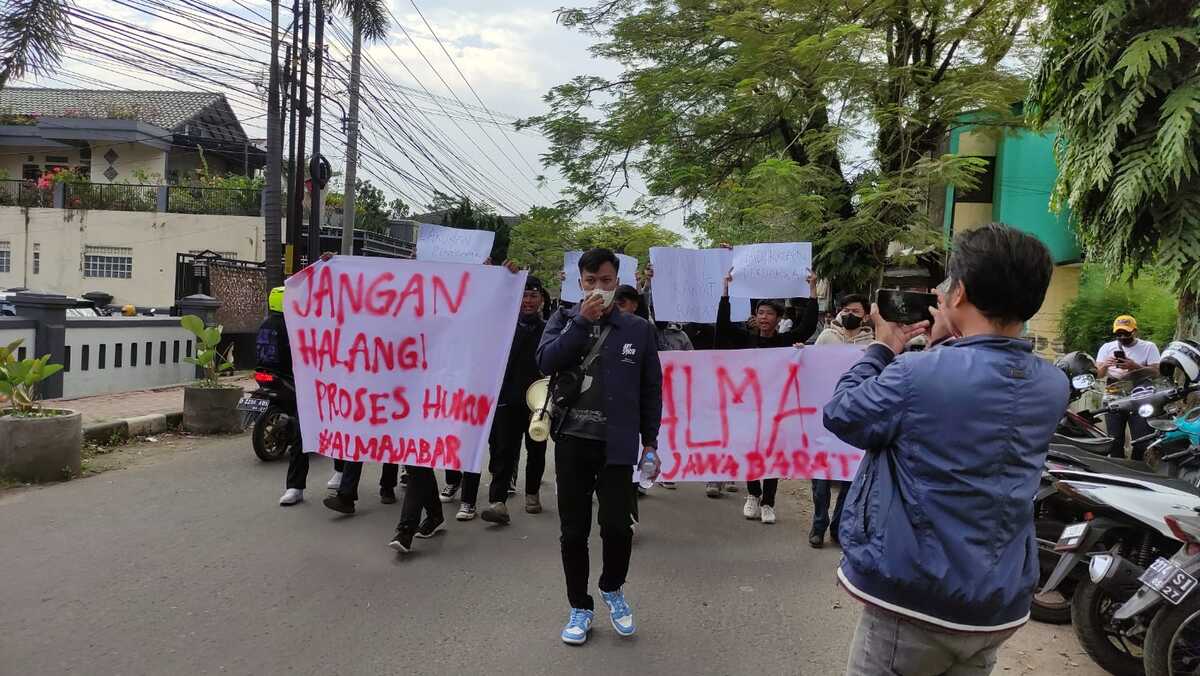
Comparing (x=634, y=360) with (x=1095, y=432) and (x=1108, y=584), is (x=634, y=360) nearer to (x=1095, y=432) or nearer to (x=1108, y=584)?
(x=1108, y=584)

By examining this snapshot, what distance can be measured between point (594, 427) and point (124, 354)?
1093 centimetres

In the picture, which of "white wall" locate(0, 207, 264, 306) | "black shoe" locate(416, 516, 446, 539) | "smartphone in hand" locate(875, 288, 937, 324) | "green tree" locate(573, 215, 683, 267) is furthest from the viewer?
"white wall" locate(0, 207, 264, 306)

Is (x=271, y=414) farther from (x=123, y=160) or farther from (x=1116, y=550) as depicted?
(x=123, y=160)

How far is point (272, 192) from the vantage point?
1653 cm

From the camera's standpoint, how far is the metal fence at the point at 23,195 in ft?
93.6

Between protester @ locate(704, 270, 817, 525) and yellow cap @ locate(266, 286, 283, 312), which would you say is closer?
yellow cap @ locate(266, 286, 283, 312)

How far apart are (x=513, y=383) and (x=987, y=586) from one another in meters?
4.94

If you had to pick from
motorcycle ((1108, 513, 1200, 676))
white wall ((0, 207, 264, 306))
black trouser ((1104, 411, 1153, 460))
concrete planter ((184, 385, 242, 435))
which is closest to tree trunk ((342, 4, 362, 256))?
white wall ((0, 207, 264, 306))

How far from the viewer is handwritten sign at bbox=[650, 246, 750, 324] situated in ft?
24.5

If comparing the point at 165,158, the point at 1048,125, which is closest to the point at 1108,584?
the point at 1048,125

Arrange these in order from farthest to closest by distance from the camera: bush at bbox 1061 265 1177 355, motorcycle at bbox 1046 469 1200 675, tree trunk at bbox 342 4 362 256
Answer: tree trunk at bbox 342 4 362 256 < bush at bbox 1061 265 1177 355 < motorcycle at bbox 1046 469 1200 675

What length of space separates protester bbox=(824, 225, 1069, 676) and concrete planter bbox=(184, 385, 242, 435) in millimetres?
9378

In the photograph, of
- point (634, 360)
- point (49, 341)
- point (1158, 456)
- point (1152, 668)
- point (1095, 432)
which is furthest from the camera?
point (49, 341)

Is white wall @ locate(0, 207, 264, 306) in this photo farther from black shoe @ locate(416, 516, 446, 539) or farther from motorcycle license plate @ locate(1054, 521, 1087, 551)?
motorcycle license plate @ locate(1054, 521, 1087, 551)
